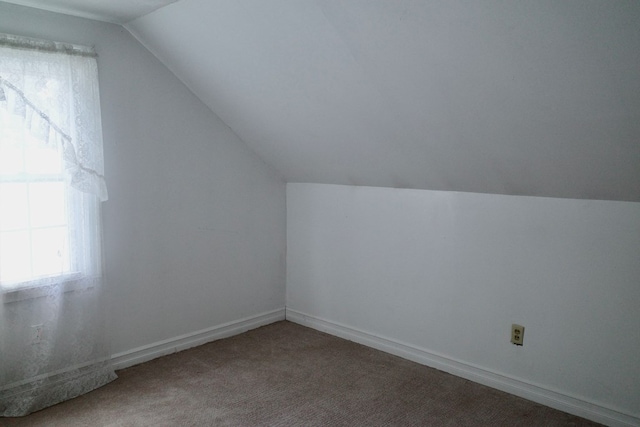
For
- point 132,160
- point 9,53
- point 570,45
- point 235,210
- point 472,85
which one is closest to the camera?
point 570,45

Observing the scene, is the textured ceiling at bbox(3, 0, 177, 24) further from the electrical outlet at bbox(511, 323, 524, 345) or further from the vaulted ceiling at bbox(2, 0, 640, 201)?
the electrical outlet at bbox(511, 323, 524, 345)

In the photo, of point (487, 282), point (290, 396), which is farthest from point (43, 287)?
point (487, 282)

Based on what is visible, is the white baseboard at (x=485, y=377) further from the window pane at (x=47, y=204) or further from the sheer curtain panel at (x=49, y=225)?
the window pane at (x=47, y=204)

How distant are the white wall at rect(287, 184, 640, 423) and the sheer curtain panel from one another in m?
1.68

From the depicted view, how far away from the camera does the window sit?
264cm

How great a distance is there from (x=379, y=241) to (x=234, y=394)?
1.41m

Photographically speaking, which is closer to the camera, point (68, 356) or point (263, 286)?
point (68, 356)

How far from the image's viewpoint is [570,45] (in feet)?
6.20

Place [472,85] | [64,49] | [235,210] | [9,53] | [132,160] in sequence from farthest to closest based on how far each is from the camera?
[235,210]
[132,160]
[64,49]
[9,53]
[472,85]

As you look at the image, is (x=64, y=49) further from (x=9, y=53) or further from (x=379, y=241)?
(x=379, y=241)

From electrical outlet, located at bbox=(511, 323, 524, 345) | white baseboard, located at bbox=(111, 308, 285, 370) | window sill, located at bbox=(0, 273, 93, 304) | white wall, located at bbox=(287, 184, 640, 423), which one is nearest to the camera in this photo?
white wall, located at bbox=(287, 184, 640, 423)

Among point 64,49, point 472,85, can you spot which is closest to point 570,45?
point 472,85

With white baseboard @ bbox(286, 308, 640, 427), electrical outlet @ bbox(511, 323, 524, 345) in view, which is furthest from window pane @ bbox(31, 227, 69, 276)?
electrical outlet @ bbox(511, 323, 524, 345)

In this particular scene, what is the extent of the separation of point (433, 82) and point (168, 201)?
76.9 inches
